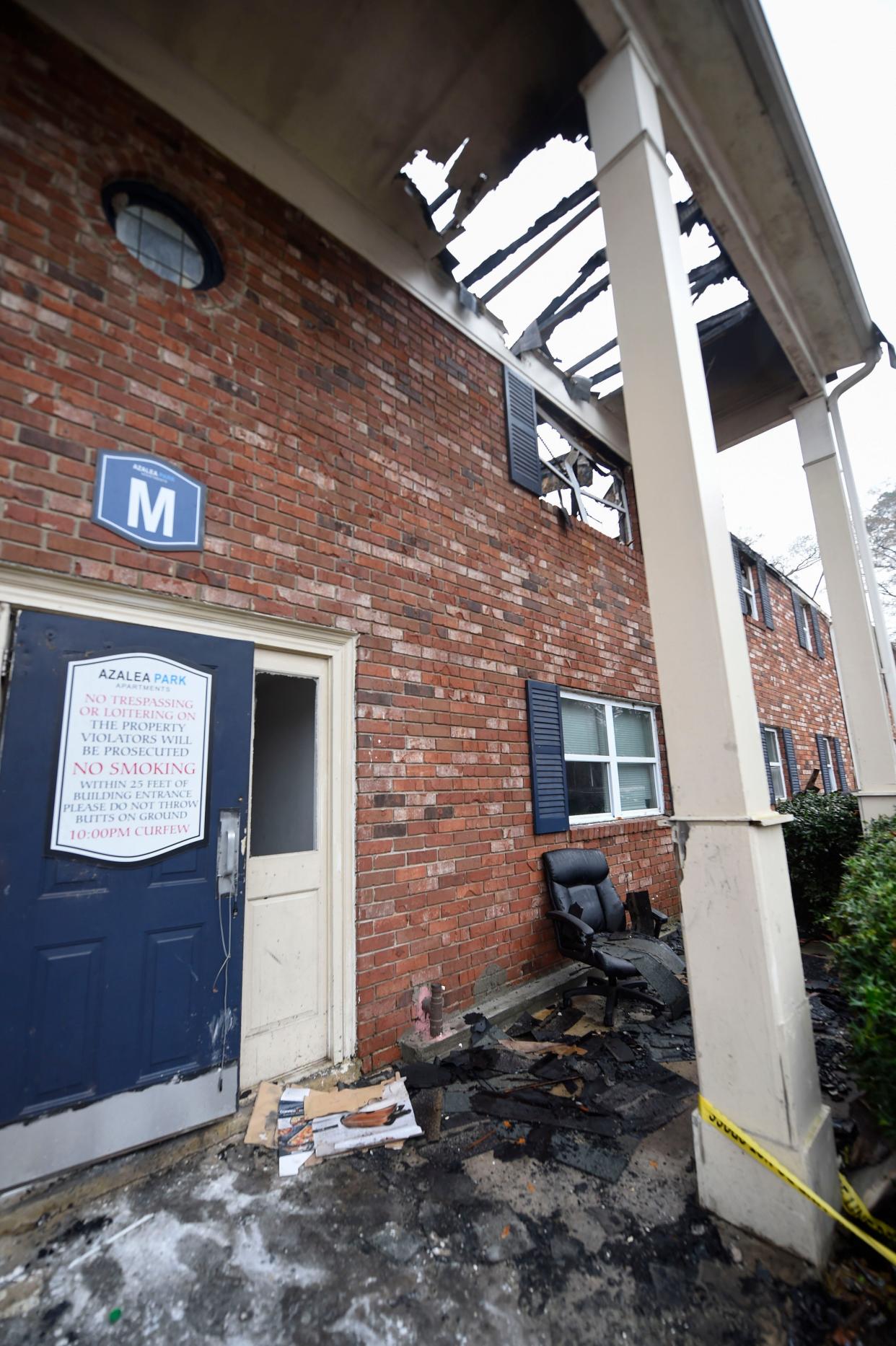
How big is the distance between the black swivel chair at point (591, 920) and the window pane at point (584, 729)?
92 cm

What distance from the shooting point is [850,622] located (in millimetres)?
5434

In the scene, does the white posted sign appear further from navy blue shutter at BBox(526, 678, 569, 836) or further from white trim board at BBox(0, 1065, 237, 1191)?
navy blue shutter at BBox(526, 678, 569, 836)

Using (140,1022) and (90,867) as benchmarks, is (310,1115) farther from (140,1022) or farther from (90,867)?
(90,867)

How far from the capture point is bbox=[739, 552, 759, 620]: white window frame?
9914mm

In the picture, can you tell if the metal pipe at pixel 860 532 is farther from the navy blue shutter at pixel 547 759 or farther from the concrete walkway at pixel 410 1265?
the concrete walkway at pixel 410 1265

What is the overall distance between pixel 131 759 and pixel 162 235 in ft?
9.29

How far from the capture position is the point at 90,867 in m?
2.42

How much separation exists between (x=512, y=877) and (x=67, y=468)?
3647 mm

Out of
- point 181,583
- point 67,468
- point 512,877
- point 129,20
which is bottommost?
point 512,877

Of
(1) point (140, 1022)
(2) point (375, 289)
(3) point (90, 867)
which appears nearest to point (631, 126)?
(2) point (375, 289)

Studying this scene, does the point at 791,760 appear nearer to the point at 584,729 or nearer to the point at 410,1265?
the point at 584,729

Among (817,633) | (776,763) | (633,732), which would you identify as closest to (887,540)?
(817,633)

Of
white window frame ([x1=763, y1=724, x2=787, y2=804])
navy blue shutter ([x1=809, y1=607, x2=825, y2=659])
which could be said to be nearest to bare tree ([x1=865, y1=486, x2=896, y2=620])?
navy blue shutter ([x1=809, y1=607, x2=825, y2=659])

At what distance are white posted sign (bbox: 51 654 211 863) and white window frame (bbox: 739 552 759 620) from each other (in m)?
9.44
